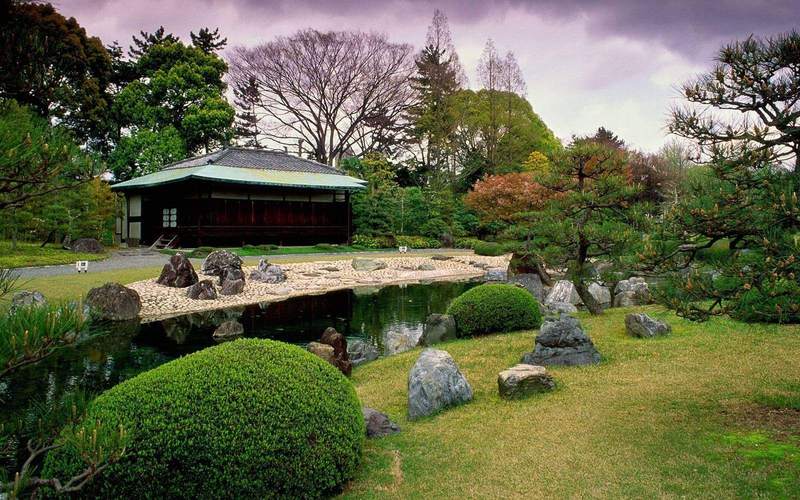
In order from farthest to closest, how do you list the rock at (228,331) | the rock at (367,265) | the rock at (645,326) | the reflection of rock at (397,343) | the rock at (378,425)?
the rock at (367,265), the rock at (228,331), the reflection of rock at (397,343), the rock at (645,326), the rock at (378,425)

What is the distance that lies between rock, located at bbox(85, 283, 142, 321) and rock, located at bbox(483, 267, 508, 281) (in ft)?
37.6

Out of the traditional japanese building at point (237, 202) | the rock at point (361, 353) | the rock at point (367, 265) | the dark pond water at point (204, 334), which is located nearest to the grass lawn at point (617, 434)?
the rock at point (361, 353)

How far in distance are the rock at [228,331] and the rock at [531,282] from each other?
6762mm

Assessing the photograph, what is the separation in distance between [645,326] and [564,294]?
17.2 feet

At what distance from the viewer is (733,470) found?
11.1 feet

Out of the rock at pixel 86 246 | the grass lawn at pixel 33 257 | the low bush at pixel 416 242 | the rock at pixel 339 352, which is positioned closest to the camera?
the rock at pixel 339 352

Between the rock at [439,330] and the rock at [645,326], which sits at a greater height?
the rock at [645,326]

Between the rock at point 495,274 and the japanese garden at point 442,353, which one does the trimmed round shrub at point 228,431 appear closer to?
the japanese garden at point 442,353

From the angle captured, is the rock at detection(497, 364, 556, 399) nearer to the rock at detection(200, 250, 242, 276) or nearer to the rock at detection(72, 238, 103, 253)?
the rock at detection(200, 250, 242, 276)

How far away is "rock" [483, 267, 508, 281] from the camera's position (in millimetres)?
18892

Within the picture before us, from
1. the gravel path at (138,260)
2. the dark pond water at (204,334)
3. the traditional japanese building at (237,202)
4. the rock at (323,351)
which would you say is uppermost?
the traditional japanese building at (237,202)

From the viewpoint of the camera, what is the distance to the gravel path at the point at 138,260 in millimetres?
14906

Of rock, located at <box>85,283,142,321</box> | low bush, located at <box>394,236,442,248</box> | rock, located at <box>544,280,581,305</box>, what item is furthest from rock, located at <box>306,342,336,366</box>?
low bush, located at <box>394,236,442,248</box>

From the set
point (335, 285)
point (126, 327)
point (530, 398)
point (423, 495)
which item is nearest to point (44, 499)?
point (423, 495)
